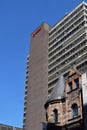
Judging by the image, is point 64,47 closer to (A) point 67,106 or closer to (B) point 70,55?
(B) point 70,55

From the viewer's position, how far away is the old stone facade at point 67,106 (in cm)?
2977

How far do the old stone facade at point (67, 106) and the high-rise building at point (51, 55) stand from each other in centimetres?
7654

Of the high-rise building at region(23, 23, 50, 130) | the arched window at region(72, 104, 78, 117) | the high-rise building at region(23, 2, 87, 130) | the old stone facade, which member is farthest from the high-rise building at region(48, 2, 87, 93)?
the arched window at region(72, 104, 78, 117)

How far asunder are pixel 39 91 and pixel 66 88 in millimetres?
94991

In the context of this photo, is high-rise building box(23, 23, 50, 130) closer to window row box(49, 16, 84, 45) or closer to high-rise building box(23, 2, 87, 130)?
high-rise building box(23, 2, 87, 130)

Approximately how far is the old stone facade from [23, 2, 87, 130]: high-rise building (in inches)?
3013

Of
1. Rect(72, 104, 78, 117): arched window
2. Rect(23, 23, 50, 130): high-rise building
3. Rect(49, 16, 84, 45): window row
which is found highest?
Rect(49, 16, 84, 45): window row

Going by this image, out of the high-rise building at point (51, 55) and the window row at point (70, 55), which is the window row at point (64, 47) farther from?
the window row at point (70, 55)

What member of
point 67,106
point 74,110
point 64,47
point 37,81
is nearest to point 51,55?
point 64,47

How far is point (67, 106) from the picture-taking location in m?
31.6

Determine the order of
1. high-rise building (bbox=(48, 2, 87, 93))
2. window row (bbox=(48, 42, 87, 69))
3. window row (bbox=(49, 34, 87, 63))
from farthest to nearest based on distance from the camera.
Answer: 1. window row (bbox=(49, 34, 87, 63))
2. high-rise building (bbox=(48, 2, 87, 93))
3. window row (bbox=(48, 42, 87, 69))

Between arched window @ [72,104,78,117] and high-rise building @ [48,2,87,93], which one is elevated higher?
high-rise building @ [48,2,87,93]

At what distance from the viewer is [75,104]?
3080cm

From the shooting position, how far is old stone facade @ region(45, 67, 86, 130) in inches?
1172
